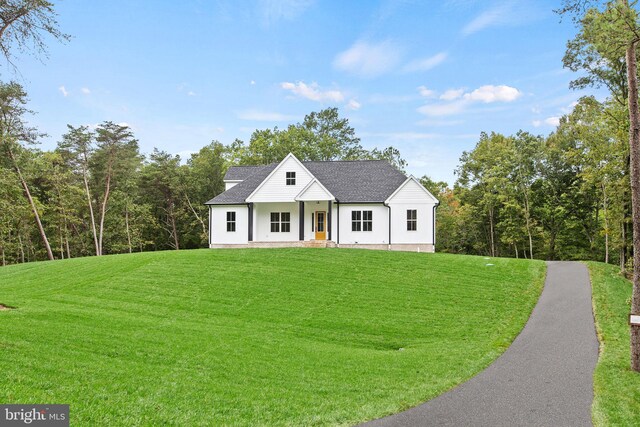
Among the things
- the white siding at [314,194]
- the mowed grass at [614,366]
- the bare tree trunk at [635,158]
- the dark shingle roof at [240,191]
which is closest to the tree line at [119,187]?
the dark shingle roof at [240,191]

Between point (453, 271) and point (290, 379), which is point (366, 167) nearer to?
point (453, 271)

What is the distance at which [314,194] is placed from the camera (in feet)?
88.7

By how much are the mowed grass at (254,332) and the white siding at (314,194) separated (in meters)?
4.76

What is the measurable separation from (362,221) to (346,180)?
399cm

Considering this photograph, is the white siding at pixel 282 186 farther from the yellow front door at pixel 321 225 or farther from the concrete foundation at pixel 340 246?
the concrete foundation at pixel 340 246

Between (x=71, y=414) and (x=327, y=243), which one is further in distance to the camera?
(x=327, y=243)

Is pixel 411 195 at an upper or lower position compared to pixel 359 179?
lower

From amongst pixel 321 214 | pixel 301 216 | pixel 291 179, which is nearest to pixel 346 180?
pixel 321 214

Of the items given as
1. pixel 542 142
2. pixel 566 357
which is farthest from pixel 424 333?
pixel 542 142

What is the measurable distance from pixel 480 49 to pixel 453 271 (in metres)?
11.8

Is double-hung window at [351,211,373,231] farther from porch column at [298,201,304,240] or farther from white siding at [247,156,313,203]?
white siding at [247,156,313,203]

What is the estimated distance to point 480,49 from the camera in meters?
21.8

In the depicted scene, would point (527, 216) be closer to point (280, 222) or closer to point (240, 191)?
point (280, 222)

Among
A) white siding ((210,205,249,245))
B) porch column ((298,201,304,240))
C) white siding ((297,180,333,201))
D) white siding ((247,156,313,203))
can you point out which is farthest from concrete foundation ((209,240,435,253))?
white siding ((247,156,313,203))
